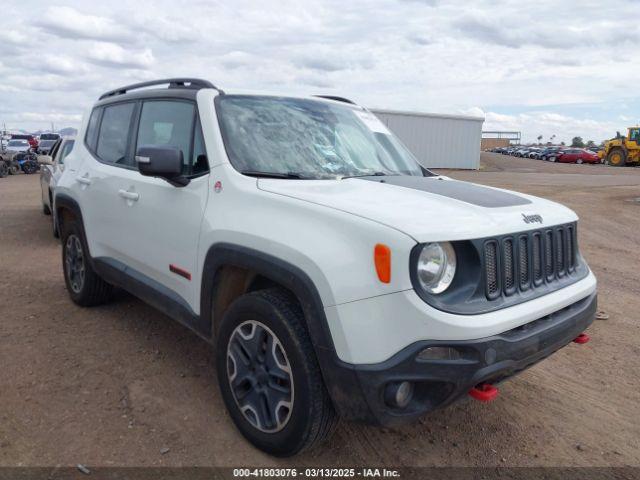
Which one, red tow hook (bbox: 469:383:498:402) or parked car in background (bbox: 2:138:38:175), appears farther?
parked car in background (bbox: 2:138:38:175)

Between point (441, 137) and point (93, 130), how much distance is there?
3159 centimetres

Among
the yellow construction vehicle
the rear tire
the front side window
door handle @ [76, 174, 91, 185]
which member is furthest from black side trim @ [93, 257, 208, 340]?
the yellow construction vehicle

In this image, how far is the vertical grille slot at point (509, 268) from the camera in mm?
2521

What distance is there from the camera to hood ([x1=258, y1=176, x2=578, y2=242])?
2.37m

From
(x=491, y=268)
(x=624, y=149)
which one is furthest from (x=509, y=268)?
(x=624, y=149)

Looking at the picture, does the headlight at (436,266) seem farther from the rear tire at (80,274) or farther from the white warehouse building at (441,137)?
the white warehouse building at (441,137)

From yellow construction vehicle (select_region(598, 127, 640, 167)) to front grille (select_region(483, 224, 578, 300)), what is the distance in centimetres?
4102

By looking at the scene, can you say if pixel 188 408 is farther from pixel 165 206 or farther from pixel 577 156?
pixel 577 156

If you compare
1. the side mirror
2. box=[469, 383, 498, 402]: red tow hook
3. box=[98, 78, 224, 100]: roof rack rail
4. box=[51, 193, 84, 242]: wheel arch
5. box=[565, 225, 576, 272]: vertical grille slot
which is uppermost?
box=[98, 78, 224, 100]: roof rack rail

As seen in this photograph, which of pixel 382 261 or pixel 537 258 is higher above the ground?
pixel 382 261

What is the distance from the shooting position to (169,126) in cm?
373

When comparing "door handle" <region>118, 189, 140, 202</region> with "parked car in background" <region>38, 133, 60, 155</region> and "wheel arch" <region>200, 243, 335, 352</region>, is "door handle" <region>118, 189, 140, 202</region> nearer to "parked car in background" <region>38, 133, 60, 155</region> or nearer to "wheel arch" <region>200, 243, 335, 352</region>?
"wheel arch" <region>200, 243, 335, 352</region>

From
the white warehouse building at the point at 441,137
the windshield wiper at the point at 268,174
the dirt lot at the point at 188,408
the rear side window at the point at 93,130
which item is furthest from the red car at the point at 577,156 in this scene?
the windshield wiper at the point at 268,174

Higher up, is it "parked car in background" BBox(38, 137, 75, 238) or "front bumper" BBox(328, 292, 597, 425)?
"parked car in background" BBox(38, 137, 75, 238)
